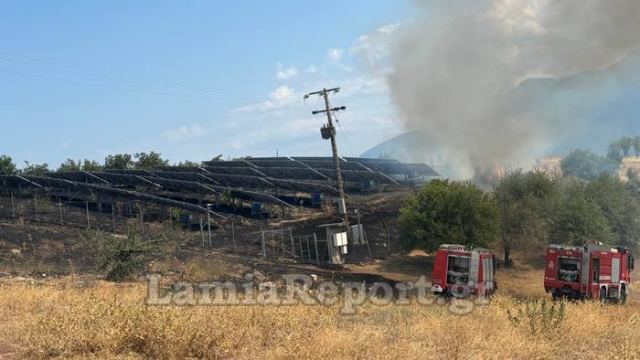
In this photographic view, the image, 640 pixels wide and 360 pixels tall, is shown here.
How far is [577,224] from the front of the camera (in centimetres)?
4250

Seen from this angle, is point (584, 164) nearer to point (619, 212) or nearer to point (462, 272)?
point (619, 212)

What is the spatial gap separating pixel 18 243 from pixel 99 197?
67.3 ft

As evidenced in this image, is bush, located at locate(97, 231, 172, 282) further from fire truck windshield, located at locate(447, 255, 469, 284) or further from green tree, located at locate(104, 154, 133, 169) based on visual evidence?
green tree, located at locate(104, 154, 133, 169)

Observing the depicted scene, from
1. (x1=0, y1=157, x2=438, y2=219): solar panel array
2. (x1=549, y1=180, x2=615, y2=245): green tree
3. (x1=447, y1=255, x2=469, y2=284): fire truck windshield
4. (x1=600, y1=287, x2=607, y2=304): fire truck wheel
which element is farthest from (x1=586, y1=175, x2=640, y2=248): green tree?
(x1=447, y1=255, x2=469, y2=284): fire truck windshield

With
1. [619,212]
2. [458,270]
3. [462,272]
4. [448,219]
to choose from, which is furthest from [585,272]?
[619,212]

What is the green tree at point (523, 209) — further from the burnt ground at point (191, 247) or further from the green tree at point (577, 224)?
the burnt ground at point (191, 247)

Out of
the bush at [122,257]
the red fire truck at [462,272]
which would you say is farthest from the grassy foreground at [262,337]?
the red fire truck at [462,272]

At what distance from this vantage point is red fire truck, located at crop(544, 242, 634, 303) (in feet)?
85.5

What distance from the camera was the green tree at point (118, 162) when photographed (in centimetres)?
8666

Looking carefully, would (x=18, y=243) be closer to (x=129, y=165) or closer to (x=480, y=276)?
(x=480, y=276)

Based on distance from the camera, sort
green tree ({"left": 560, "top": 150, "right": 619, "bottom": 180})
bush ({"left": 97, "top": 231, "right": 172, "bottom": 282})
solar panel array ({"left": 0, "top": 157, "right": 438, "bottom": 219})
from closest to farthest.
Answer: bush ({"left": 97, "top": 231, "right": 172, "bottom": 282}), solar panel array ({"left": 0, "top": 157, "right": 438, "bottom": 219}), green tree ({"left": 560, "top": 150, "right": 619, "bottom": 180})

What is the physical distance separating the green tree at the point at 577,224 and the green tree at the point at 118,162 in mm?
66065

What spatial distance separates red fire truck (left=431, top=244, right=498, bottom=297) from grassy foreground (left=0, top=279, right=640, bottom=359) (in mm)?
13546

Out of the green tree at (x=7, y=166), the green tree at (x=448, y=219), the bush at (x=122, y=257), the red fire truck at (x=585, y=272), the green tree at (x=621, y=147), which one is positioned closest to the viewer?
the bush at (x=122, y=257)
